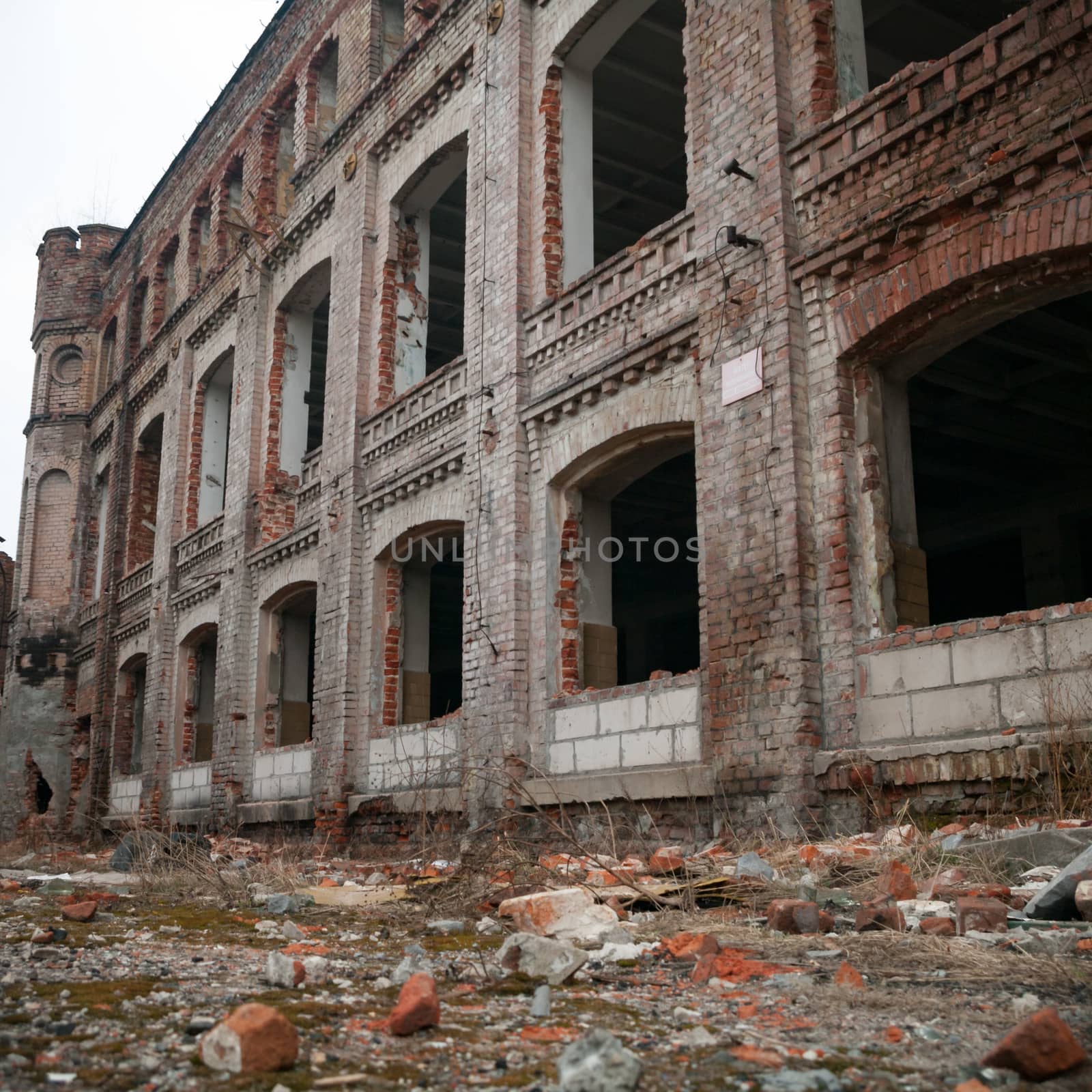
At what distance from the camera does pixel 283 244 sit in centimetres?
1567

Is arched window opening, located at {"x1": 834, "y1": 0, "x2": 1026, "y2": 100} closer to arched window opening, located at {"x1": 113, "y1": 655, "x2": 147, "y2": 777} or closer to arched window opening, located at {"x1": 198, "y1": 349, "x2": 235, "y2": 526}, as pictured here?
arched window opening, located at {"x1": 198, "y1": 349, "x2": 235, "y2": 526}

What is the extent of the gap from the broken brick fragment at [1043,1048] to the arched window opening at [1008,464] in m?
7.19

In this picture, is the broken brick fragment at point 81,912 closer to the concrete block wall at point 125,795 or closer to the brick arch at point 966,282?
the brick arch at point 966,282

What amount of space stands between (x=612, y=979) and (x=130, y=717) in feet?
61.1

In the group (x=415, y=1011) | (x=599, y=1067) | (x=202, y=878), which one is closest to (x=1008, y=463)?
(x=202, y=878)

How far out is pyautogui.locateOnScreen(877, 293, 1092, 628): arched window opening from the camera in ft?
38.2

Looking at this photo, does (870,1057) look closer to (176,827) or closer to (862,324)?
(862,324)

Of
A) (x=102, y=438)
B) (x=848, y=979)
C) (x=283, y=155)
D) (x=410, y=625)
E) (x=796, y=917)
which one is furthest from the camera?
(x=102, y=438)

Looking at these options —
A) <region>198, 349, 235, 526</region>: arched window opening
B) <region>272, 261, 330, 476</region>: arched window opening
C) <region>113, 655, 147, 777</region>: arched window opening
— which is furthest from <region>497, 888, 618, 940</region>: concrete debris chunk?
<region>113, 655, 147, 777</region>: arched window opening

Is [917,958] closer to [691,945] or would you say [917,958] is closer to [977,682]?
[691,945]

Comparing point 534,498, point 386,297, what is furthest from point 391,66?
point 534,498

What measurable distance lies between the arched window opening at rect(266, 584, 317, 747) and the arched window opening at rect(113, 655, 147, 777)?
585 cm

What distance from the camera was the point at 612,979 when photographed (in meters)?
3.59

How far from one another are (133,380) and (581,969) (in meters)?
20.5
